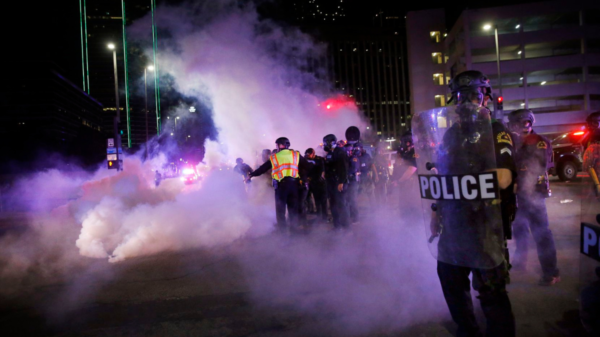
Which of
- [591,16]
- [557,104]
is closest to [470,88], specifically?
[557,104]

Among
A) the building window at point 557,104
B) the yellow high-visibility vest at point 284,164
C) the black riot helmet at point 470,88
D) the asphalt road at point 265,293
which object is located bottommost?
the asphalt road at point 265,293

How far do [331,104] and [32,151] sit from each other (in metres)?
28.3

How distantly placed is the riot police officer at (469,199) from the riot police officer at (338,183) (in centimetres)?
447

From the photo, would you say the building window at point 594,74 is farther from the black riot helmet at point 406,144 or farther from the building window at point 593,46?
the black riot helmet at point 406,144

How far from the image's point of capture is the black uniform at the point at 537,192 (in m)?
3.69

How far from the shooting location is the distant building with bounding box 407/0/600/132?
129 feet

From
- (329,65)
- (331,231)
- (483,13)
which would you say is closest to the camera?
(331,231)

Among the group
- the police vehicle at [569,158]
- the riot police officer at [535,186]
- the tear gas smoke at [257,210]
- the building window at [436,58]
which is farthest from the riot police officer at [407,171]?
the building window at [436,58]

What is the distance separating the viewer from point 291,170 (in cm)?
653

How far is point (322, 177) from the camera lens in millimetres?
8109

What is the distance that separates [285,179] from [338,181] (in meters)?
1.13

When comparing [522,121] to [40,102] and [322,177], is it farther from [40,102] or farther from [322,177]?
[40,102]

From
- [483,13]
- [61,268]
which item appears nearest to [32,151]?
[61,268]

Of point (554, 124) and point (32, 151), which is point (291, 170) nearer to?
point (32, 151)
